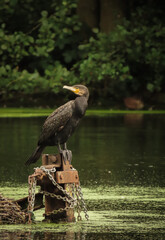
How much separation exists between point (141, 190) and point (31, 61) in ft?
55.1

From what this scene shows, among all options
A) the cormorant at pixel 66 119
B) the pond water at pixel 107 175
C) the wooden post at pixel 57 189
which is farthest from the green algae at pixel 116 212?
the cormorant at pixel 66 119

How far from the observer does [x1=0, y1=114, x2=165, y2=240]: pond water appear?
732 cm

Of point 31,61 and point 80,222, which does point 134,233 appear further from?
point 31,61

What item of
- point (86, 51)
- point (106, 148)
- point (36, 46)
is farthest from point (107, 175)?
point (86, 51)

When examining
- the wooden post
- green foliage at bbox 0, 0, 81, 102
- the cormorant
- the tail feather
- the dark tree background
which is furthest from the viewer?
the dark tree background

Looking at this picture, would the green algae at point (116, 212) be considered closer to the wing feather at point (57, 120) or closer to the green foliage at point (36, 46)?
the wing feather at point (57, 120)

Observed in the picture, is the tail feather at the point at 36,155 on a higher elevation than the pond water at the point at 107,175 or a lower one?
higher

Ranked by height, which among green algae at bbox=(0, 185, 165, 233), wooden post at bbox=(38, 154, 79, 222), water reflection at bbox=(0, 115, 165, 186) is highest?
wooden post at bbox=(38, 154, 79, 222)

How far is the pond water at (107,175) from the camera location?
7324 mm

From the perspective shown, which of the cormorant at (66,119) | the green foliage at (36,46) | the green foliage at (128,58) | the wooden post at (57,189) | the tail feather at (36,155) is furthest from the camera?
the green foliage at (128,58)

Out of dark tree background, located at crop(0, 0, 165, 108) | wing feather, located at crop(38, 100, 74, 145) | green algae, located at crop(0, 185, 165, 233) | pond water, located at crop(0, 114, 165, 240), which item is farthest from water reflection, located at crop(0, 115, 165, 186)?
wing feather, located at crop(38, 100, 74, 145)

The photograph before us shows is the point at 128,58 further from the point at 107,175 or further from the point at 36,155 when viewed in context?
the point at 36,155

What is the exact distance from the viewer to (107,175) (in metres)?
11.4

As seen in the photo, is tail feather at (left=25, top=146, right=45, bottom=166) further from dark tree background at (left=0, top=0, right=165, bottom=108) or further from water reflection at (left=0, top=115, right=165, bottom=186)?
dark tree background at (left=0, top=0, right=165, bottom=108)
